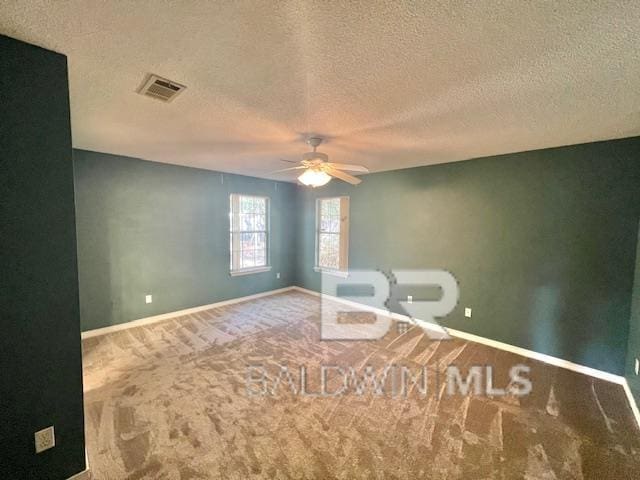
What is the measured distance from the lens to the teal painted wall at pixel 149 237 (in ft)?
10.9

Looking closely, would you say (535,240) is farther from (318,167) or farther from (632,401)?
(318,167)

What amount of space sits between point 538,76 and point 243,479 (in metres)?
2.99

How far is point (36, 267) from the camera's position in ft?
4.26

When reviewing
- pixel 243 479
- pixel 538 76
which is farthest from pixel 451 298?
pixel 243 479

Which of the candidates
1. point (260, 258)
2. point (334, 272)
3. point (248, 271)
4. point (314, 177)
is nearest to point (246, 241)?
point (260, 258)

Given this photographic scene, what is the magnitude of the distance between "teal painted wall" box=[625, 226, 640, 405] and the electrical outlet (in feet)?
14.1

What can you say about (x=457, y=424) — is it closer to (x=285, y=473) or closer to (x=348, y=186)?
(x=285, y=473)

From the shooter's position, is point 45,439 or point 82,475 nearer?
point 45,439

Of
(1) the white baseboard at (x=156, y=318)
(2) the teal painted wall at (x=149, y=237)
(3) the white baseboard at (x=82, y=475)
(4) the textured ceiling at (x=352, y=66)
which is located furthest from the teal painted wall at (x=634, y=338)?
(2) the teal painted wall at (x=149, y=237)

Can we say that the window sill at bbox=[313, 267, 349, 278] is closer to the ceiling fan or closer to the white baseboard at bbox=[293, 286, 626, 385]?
the white baseboard at bbox=[293, 286, 626, 385]

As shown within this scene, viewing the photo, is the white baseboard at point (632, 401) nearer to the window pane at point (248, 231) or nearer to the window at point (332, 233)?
the window at point (332, 233)

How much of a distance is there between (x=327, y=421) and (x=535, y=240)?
10.00 feet

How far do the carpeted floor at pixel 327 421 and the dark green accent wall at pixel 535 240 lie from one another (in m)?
0.44

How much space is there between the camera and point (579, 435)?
1.88 metres
